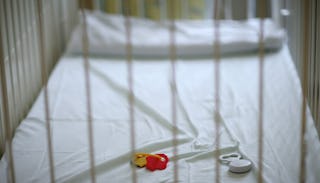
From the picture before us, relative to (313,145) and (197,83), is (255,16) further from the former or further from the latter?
(313,145)

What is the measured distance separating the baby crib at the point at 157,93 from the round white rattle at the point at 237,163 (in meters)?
0.02

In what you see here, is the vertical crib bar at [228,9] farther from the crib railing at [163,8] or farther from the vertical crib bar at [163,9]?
the vertical crib bar at [163,9]

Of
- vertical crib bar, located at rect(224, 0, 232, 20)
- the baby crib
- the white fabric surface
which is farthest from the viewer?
vertical crib bar, located at rect(224, 0, 232, 20)

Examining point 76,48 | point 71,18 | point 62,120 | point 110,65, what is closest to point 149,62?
point 110,65

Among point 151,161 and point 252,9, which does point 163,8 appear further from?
point 151,161

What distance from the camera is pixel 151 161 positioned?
2098 mm

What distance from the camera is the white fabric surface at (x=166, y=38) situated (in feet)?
11.4

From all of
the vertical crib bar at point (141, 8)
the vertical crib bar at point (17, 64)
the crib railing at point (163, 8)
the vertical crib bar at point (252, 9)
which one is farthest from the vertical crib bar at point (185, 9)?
the vertical crib bar at point (17, 64)

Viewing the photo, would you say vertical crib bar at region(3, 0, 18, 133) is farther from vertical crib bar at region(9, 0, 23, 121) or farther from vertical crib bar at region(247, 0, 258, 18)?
vertical crib bar at region(247, 0, 258, 18)

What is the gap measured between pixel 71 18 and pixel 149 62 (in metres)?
0.71

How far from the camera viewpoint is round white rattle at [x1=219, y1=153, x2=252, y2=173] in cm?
204

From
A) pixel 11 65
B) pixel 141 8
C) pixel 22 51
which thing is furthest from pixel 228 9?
pixel 11 65

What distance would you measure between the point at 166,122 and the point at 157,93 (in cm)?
42

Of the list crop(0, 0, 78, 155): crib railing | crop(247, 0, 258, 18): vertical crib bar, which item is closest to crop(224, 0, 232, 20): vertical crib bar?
crop(247, 0, 258, 18): vertical crib bar
